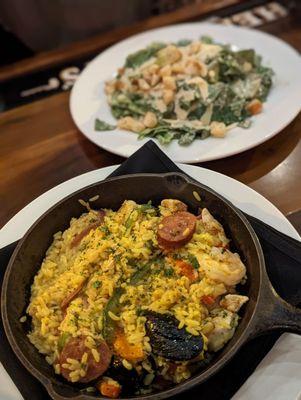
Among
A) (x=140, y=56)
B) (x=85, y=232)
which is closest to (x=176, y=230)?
(x=85, y=232)

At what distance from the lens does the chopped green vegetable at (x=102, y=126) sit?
236 centimetres

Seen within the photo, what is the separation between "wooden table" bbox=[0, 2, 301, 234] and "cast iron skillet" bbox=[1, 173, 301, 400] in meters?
0.46

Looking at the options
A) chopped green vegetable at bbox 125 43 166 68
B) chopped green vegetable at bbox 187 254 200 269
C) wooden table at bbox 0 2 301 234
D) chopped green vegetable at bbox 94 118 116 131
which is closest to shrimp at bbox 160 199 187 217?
chopped green vegetable at bbox 187 254 200 269

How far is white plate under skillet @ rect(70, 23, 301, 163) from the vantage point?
2.15 m

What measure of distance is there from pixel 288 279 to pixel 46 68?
7.80 ft

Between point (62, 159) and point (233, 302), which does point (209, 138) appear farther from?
point (233, 302)

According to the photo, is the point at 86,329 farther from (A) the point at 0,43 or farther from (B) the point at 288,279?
(A) the point at 0,43

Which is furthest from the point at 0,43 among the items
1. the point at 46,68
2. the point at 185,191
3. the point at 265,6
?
the point at 185,191

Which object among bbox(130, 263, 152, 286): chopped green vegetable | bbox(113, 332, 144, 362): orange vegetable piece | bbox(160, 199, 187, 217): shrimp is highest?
bbox(160, 199, 187, 217): shrimp

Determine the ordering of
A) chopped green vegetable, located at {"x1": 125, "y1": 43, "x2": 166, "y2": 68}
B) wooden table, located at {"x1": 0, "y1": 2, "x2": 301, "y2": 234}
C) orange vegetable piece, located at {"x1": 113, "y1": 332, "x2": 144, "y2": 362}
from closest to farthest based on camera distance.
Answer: orange vegetable piece, located at {"x1": 113, "y1": 332, "x2": 144, "y2": 362} → wooden table, located at {"x1": 0, "y1": 2, "x2": 301, "y2": 234} → chopped green vegetable, located at {"x1": 125, "y1": 43, "x2": 166, "y2": 68}

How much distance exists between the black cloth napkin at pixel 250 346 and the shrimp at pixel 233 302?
0.12 meters

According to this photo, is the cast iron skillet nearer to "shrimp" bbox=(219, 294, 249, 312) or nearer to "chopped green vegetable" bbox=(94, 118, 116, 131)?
"shrimp" bbox=(219, 294, 249, 312)

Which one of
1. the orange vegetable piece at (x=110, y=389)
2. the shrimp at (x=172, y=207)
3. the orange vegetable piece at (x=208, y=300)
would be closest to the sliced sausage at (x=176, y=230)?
the shrimp at (x=172, y=207)

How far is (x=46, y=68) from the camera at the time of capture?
10.4ft
